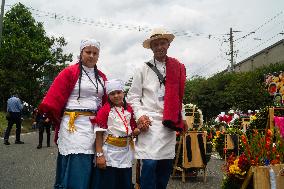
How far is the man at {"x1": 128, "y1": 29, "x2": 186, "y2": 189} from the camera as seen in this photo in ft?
14.7

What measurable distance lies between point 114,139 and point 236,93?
34.6 meters

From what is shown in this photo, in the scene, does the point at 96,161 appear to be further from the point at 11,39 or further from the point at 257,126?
the point at 11,39

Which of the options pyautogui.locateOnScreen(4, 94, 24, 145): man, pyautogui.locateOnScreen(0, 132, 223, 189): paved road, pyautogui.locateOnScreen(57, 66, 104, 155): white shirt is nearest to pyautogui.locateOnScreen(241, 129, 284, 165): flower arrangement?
pyautogui.locateOnScreen(57, 66, 104, 155): white shirt

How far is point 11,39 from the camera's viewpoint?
145 feet

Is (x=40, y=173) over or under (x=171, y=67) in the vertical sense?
under

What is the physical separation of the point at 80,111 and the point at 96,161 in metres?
0.50

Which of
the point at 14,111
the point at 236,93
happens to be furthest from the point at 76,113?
the point at 236,93

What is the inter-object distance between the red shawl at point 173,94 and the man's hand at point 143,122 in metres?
0.17

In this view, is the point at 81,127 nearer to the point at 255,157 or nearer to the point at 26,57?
the point at 255,157

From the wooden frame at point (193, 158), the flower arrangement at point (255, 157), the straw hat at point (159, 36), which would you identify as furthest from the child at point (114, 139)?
the wooden frame at point (193, 158)

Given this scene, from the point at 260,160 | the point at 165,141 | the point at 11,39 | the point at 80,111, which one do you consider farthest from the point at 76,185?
the point at 11,39

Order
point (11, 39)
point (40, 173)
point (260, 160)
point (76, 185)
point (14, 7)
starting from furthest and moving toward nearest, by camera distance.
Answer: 1. point (14, 7)
2. point (11, 39)
3. point (40, 173)
4. point (260, 160)
5. point (76, 185)

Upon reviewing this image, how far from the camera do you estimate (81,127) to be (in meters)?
4.25

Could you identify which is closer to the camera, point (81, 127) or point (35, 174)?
point (81, 127)
